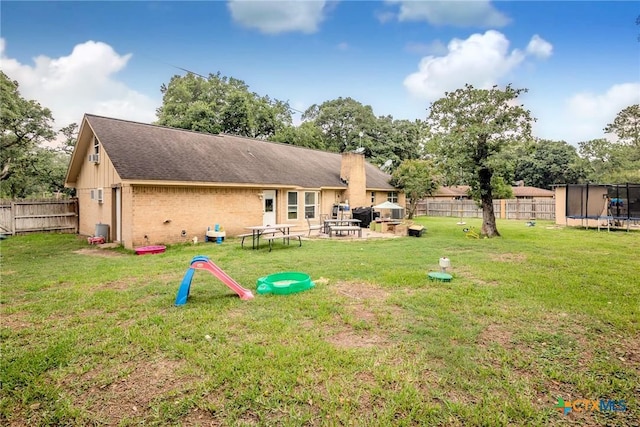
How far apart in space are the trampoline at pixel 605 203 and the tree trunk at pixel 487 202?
20.3ft

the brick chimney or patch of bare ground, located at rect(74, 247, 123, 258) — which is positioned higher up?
the brick chimney

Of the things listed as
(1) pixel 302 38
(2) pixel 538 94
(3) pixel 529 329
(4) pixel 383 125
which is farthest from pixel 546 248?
(4) pixel 383 125

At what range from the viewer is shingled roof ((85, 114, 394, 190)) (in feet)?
38.1

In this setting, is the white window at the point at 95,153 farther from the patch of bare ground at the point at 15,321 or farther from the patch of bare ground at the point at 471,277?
the patch of bare ground at the point at 471,277

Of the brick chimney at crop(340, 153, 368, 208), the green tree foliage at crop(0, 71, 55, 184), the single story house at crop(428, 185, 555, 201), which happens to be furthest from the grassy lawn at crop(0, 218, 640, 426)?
the single story house at crop(428, 185, 555, 201)

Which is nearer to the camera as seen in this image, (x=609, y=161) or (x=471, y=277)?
(x=471, y=277)

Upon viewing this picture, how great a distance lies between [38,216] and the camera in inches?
587

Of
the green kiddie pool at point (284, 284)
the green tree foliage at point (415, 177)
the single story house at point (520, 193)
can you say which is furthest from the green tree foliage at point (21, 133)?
the single story house at point (520, 193)

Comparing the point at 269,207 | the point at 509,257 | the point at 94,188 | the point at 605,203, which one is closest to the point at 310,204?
the point at 269,207

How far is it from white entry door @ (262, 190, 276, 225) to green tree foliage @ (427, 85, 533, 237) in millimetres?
7805

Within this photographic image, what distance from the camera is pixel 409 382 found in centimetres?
306

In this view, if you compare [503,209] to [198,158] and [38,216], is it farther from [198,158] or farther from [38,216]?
[38,216]

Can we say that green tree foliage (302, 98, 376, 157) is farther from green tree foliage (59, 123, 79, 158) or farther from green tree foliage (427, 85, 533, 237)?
green tree foliage (59, 123, 79, 158)

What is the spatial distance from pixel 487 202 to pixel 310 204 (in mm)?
8589
